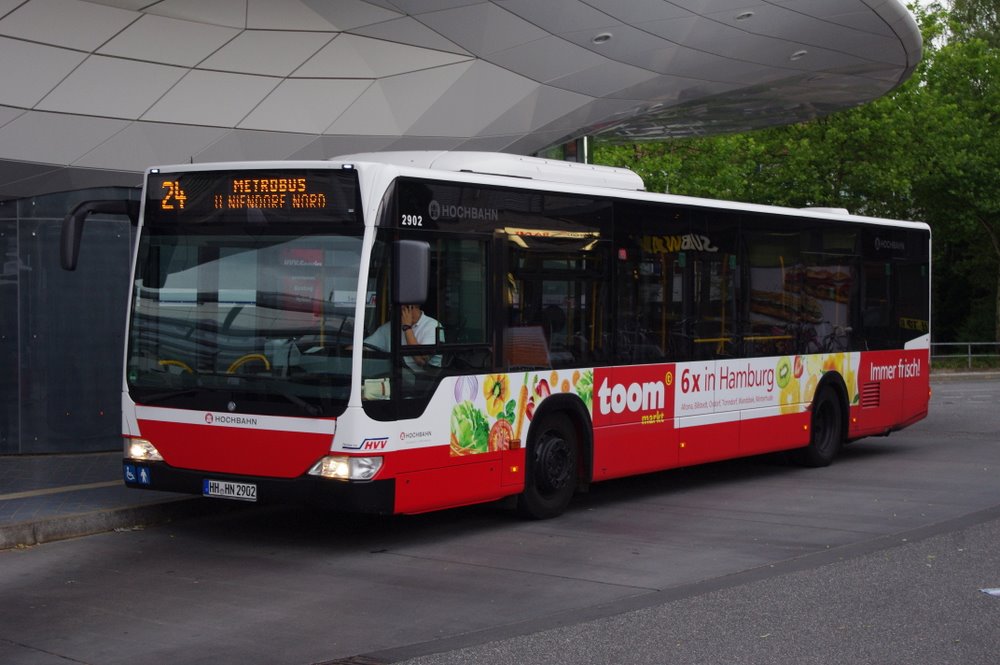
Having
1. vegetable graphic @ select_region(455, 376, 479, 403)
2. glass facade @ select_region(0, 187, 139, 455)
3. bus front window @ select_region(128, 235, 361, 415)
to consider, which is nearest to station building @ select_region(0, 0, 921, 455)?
glass facade @ select_region(0, 187, 139, 455)

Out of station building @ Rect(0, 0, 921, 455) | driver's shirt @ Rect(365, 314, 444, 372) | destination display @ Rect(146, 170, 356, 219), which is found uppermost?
station building @ Rect(0, 0, 921, 455)

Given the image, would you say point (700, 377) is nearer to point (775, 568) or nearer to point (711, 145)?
point (775, 568)

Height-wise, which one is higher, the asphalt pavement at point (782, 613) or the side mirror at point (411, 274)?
the side mirror at point (411, 274)

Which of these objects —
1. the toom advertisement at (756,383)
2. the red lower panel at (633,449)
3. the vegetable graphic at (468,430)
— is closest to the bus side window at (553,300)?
the vegetable graphic at (468,430)

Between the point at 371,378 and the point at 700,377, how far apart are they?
15.7 ft

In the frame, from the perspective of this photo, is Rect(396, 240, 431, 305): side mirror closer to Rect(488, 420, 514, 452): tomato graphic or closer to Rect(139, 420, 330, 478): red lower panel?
Rect(139, 420, 330, 478): red lower panel

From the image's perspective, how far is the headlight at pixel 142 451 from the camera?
34.4 ft

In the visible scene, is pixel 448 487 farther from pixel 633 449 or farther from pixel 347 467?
pixel 633 449

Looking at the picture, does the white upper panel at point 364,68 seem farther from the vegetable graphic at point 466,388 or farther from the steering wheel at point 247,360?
the vegetable graphic at point 466,388

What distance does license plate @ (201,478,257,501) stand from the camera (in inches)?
392

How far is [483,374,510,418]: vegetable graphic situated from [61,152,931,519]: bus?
0.06 feet

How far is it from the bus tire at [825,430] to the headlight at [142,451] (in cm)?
816

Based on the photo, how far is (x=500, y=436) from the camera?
35.8 ft

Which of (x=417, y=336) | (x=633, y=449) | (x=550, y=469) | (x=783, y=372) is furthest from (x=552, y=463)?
(x=783, y=372)
